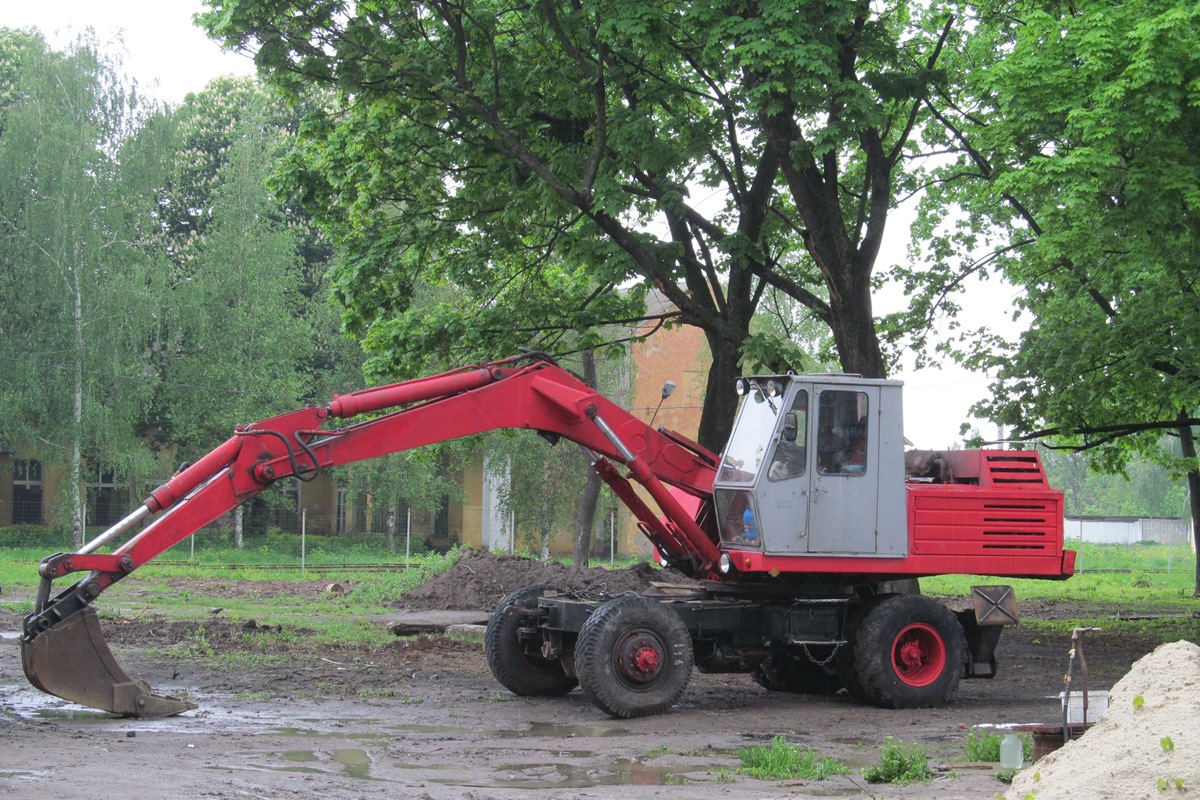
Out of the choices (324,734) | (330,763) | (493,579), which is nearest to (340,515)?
(493,579)

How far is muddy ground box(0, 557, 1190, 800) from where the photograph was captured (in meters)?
8.11

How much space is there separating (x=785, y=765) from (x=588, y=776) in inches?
53.4

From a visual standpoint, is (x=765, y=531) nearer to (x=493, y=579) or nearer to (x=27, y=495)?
(x=493, y=579)

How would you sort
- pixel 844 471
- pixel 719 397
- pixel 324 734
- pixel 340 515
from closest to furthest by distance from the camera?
pixel 324 734 → pixel 844 471 → pixel 719 397 → pixel 340 515

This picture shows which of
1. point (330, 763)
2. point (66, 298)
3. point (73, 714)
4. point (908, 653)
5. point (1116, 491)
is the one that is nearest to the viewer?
point (330, 763)

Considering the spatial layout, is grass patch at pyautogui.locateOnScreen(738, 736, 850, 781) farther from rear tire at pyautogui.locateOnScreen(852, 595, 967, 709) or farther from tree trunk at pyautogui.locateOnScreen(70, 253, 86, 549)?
tree trunk at pyautogui.locateOnScreen(70, 253, 86, 549)

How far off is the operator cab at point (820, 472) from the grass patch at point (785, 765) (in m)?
3.10

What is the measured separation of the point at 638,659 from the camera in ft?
37.6

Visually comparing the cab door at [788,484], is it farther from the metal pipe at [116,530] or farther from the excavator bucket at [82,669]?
the excavator bucket at [82,669]

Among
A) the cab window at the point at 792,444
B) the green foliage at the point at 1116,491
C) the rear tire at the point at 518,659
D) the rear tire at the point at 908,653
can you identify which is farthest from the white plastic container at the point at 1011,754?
the green foliage at the point at 1116,491

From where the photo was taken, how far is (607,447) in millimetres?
12266

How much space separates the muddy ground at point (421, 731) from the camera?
8109 millimetres

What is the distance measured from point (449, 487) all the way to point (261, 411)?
307 inches

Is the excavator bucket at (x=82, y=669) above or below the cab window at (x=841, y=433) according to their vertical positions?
below
